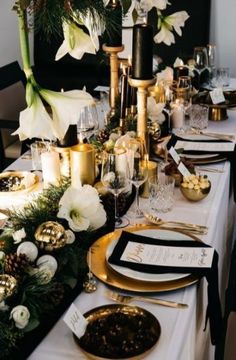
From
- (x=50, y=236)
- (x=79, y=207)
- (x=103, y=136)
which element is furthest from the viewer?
(x=103, y=136)

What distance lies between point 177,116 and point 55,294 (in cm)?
135

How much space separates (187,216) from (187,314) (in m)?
0.49

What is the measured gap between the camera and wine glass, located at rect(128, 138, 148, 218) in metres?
1.68

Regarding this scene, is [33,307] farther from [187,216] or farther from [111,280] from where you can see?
[187,216]

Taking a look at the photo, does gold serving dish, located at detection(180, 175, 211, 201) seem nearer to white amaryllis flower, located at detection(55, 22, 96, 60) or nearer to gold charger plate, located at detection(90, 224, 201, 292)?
gold charger plate, located at detection(90, 224, 201, 292)

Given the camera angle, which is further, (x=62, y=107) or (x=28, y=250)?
(x=28, y=250)

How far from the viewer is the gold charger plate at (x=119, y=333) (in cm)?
114

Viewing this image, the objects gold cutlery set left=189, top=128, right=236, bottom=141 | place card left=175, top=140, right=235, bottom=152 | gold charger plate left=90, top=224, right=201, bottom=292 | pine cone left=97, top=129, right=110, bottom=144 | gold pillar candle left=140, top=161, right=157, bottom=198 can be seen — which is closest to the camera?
gold charger plate left=90, top=224, right=201, bottom=292

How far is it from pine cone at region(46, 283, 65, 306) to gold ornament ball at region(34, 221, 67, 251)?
108mm

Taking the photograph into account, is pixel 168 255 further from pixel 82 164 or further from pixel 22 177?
pixel 22 177

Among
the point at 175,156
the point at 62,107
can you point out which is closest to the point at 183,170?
the point at 175,156

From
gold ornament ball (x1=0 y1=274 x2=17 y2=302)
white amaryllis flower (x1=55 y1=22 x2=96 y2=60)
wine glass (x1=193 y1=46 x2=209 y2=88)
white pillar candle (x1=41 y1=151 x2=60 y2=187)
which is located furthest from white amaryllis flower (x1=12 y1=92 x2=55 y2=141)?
wine glass (x1=193 y1=46 x2=209 y2=88)

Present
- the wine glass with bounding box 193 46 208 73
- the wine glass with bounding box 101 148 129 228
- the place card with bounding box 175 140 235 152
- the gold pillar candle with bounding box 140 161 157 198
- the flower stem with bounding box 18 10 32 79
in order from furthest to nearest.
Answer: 1. the wine glass with bounding box 193 46 208 73
2. the place card with bounding box 175 140 235 152
3. the gold pillar candle with bounding box 140 161 157 198
4. the wine glass with bounding box 101 148 129 228
5. the flower stem with bounding box 18 10 32 79

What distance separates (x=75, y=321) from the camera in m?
1.18
